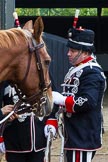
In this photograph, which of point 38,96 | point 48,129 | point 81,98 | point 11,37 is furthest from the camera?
point 48,129

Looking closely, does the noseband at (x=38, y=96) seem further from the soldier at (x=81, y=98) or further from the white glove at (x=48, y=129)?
the white glove at (x=48, y=129)

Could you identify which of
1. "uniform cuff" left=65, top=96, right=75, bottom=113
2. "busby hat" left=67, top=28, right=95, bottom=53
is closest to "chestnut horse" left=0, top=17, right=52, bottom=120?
"uniform cuff" left=65, top=96, right=75, bottom=113

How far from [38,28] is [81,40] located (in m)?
0.84

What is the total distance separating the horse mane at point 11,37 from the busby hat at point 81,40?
2.62 ft

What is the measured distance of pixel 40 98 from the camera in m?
3.18

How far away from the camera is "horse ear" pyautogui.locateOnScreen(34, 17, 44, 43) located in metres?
2.90

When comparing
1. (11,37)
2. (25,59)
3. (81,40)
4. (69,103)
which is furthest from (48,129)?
(11,37)

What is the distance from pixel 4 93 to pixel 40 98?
2.18 ft

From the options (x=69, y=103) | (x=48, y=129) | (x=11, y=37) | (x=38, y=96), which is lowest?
(x=48, y=129)

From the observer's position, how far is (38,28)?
2957 millimetres

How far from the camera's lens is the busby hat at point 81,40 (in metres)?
3.72

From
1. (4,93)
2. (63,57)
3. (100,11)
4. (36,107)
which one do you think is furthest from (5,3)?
(100,11)

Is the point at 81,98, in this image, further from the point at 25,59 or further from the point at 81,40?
the point at 25,59

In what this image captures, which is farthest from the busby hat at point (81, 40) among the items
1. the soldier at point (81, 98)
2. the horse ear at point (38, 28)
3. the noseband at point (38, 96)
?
the horse ear at point (38, 28)
